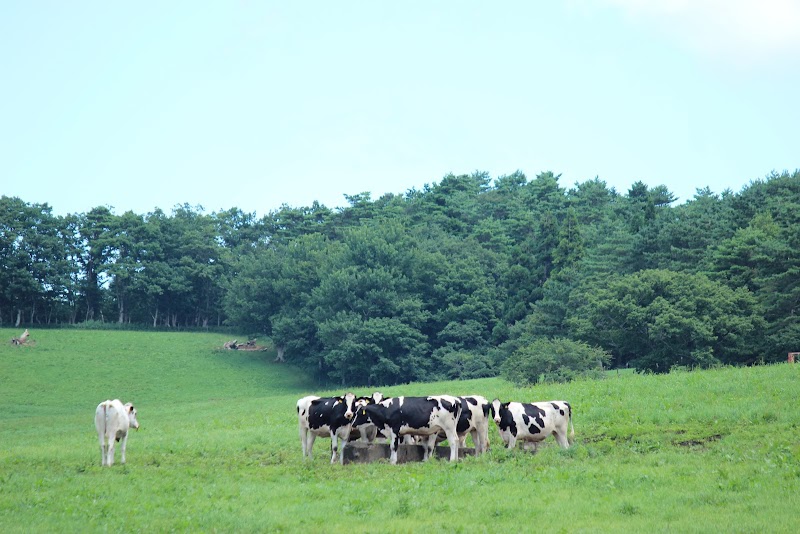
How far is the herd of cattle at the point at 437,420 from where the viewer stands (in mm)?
21797

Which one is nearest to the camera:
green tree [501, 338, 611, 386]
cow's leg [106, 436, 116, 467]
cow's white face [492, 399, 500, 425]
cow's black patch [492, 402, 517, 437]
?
cow's leg [106, 436, 116, 467]

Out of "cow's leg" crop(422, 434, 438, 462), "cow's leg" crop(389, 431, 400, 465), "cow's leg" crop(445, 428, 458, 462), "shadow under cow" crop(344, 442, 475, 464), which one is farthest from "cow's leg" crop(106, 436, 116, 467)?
"cow's leg" crop(445, 428, 458, 462)

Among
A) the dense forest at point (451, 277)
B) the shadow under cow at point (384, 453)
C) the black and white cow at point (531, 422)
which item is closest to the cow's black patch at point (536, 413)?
the black and white cow at point (531, 422)

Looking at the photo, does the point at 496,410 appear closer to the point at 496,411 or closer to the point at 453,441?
the point at 496,411

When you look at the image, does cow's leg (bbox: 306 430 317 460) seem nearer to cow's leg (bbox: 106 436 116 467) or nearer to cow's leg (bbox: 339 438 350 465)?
cow's leg (bbox: 339 438 350 465)

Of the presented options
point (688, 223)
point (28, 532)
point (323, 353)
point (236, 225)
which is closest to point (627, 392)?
point (28, 532)

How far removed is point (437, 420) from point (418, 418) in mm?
465

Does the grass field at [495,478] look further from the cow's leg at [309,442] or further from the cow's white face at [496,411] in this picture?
the cow's white face at [496,411]

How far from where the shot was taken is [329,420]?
2245 cm

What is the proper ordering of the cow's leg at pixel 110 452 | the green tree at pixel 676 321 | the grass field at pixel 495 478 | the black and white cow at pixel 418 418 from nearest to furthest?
the grass field at pixel 495 478 → the black and white cow at pixel 418 418 → the cow's leg at pixel 110 452 → the green tree at pixel 676 321

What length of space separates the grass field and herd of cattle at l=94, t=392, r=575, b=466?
0.61 m

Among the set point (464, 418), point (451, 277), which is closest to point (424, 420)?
point (464, 418)

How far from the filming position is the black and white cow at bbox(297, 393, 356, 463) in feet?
73.3

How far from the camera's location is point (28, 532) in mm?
13953
